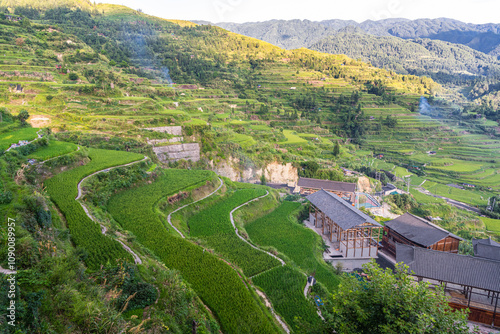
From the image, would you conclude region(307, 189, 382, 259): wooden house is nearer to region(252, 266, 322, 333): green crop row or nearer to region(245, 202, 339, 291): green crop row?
region(245, 202, 339, 291): green crop row

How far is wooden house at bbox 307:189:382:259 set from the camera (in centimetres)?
1870

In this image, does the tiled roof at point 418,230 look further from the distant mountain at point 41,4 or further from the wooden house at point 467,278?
the distant mountain at point 41,4

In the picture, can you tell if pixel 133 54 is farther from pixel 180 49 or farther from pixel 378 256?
pixel 378 256

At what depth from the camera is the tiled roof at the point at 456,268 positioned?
14039mm

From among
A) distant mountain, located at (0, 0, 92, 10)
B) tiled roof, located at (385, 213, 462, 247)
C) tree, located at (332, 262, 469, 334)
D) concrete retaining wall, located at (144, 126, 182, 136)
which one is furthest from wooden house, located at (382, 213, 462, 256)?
distant mountain, located at (0, 0, 92, 10)

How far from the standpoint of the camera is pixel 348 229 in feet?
60.2

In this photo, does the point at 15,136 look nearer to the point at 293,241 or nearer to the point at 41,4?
the point at 293,241

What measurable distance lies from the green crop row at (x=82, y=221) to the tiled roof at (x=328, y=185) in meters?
22.1

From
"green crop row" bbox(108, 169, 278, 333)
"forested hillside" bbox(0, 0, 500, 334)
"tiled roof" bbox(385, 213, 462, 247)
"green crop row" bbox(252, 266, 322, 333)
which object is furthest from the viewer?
"tiled roof" bbox(385, 213, 462, 247)

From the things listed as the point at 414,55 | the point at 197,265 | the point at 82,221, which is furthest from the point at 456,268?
the point at 414,55

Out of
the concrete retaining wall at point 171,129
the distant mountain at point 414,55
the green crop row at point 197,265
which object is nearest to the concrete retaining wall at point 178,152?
the concrete retaining wall at point 171,129

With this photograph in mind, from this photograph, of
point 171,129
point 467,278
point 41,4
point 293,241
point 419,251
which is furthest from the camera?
point 41,4

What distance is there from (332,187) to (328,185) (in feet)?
1.86

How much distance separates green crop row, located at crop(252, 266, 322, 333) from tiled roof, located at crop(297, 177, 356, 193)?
19.3 meters
